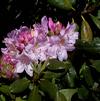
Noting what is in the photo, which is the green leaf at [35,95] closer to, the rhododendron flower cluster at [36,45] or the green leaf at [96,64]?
the rhododendron flower cluster at [36,45]

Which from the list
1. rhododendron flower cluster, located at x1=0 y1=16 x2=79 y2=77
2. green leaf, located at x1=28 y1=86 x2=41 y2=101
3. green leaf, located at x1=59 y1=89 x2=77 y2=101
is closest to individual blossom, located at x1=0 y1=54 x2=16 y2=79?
rhododendron flower cluster, located at x1=0 y1=16 x2=79 y2=77

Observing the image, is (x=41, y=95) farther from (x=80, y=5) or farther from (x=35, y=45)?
(x=80, y=5)

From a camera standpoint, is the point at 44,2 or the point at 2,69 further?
the point at 44,2

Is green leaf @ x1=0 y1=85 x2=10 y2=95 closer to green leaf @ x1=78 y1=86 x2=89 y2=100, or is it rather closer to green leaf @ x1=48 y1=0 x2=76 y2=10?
green leaf @ x1=78 y1=86 x2=89 y2=100

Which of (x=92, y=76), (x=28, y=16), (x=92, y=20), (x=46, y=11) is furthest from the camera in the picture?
(x=28, y=16)

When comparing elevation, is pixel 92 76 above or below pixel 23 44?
below

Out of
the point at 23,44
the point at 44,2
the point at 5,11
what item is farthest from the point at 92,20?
the point at 5,11
